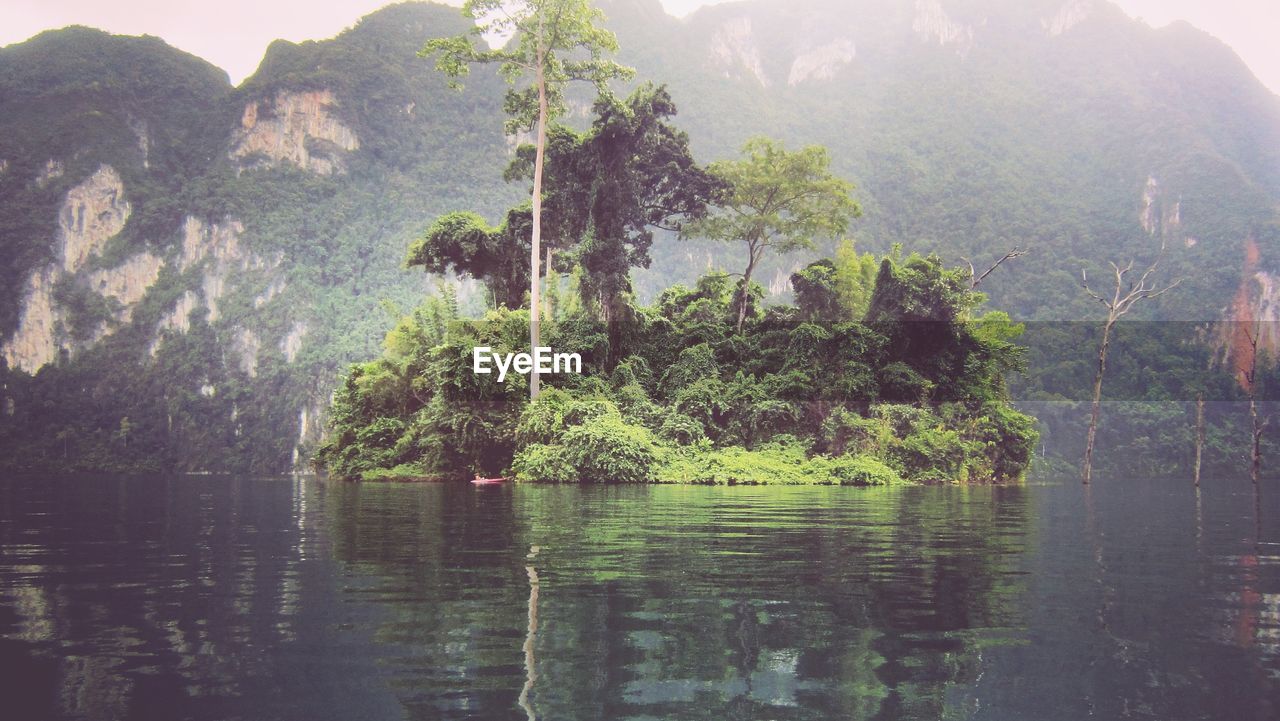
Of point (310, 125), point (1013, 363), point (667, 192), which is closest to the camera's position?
point (1013, 363)

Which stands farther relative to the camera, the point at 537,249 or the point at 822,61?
the point at 822,61

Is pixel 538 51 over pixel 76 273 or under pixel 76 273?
under

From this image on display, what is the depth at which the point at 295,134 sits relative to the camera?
121 meters

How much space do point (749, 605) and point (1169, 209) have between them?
335ft

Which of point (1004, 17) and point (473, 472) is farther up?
point (1004, 17)

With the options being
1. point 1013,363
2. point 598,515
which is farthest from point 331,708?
point 1013,363

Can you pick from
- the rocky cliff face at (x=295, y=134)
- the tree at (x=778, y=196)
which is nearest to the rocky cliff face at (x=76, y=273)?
the rocky cliff face at (x=295, y=134)

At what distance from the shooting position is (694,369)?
29.1 m

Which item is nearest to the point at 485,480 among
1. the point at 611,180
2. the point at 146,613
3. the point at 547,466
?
the point at 547,466

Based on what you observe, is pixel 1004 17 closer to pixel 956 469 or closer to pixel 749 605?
pixel 956 469

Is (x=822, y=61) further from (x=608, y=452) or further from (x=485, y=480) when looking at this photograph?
(x=485, y=480)

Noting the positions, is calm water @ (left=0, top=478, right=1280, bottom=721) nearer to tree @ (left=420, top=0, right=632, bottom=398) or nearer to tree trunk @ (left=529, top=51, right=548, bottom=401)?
tree trunk @ (left=529, top=51, right=548, bottom=401)

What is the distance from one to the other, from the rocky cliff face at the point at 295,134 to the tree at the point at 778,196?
98.5 meters

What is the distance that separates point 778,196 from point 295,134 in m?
103
